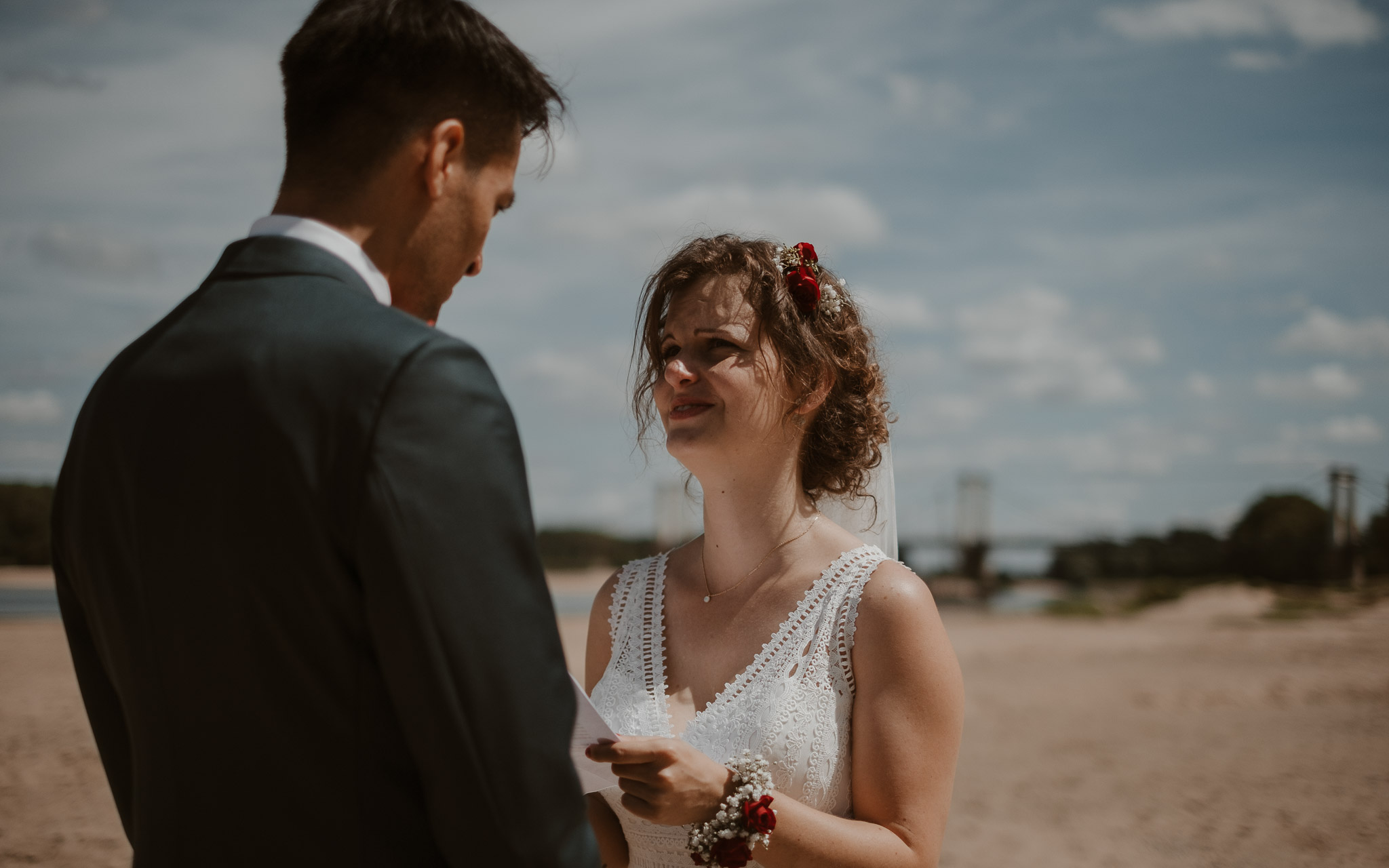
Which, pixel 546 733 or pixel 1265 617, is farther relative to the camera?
pixel 1265 617

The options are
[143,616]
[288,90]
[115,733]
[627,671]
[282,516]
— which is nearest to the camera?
[282,516]

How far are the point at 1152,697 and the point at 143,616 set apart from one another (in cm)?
2117

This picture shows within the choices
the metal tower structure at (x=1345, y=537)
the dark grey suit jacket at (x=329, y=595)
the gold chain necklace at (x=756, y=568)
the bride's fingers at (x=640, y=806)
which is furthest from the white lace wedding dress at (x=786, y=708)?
the metal tower structure at (x=1345, y=537)

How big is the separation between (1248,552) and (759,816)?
170ft

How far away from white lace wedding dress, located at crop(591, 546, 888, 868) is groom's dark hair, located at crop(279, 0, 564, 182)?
1.82m

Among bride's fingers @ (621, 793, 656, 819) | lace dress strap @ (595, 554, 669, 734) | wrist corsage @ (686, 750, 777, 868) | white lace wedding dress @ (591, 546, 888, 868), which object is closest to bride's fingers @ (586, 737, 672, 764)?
bride's fingers @ (621, 793, 656, 819)

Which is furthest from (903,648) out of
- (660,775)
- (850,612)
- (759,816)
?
(660,775)

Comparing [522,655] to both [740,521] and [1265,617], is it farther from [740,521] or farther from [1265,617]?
[1265,617]

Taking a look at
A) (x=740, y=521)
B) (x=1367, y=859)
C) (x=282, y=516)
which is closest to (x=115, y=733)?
(x=282, y=516)

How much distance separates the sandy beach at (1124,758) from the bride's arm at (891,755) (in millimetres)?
7249

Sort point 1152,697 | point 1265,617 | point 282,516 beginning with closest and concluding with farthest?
point 282,516
point 1152,697
point 1265,617

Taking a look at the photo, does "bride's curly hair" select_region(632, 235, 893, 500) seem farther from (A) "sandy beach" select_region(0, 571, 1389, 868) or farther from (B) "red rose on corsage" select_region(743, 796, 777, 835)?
(A) "sandy beach" select_region(0, 571, 1389, 868)

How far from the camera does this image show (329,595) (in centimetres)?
132

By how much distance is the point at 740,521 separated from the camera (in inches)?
129
